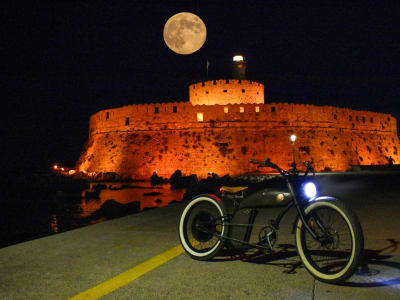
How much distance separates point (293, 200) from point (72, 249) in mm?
2299

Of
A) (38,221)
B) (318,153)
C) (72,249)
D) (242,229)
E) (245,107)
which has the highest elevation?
(245,107)

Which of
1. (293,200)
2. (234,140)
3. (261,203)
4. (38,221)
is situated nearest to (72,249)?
(261,203)

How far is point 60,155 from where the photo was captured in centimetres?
8731

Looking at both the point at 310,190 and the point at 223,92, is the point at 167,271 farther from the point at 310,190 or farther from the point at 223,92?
the point at 223,92

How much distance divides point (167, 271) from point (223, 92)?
29.7m

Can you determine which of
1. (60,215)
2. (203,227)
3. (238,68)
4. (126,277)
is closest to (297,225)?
(203,227)

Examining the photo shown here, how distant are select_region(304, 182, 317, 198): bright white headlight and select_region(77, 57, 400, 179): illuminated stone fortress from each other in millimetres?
24521

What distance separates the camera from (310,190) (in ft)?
8.55

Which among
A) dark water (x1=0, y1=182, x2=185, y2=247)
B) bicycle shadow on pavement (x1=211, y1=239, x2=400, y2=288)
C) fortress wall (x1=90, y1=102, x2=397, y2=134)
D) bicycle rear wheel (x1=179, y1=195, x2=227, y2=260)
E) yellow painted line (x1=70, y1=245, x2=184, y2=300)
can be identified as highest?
fortress wall (x1=90, y1=102, x2=397, y2=134)

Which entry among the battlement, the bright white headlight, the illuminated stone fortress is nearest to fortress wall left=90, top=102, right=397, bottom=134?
the illuminated stone fortress

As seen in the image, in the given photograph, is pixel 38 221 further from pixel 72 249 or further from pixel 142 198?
pixel 72 249

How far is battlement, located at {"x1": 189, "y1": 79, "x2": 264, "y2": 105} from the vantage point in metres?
31.5

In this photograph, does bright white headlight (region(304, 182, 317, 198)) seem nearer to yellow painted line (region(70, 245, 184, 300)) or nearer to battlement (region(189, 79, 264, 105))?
yellow painted line (region(70, 245, 184, 300))

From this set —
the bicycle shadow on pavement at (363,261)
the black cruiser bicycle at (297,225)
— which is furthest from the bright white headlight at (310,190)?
the bicycle shadow on pavement at (363,261)
